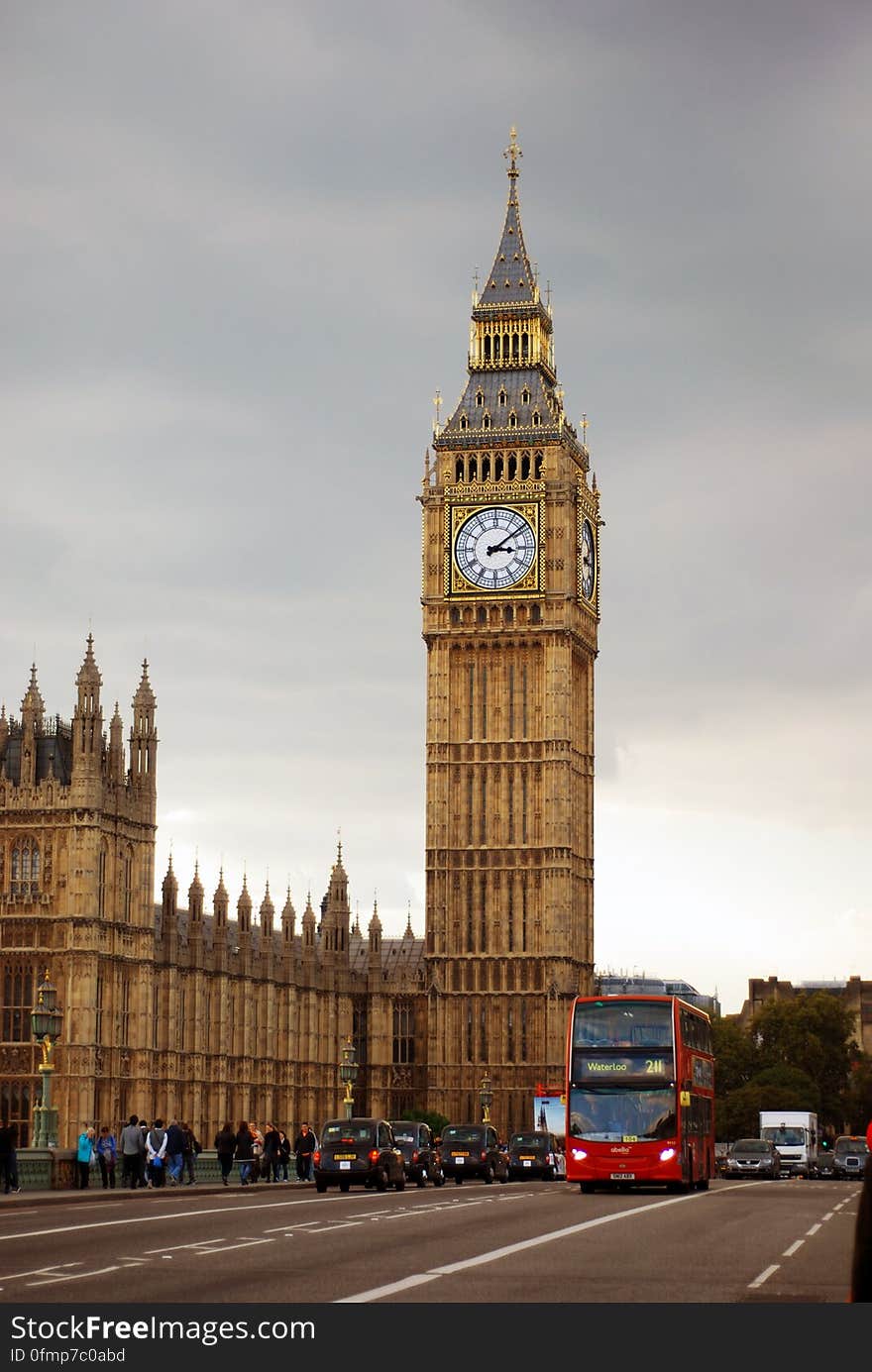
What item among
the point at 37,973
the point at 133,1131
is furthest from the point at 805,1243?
the point at 37,973

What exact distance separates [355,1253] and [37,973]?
51244 millimetres

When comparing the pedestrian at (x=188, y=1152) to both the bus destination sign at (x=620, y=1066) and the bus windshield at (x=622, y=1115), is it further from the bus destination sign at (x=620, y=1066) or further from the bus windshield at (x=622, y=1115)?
the bus destination sign at (x=620, y=1066)

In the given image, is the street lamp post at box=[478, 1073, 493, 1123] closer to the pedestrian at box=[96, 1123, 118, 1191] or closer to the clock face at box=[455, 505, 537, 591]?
the clock face at box=[455, 505, 537, 591]

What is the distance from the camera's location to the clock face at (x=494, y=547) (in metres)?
117

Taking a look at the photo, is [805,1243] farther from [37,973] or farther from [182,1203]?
[37,973]

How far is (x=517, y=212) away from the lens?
421 ft

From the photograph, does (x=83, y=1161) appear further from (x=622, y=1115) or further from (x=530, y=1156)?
(x=530, y=1156)

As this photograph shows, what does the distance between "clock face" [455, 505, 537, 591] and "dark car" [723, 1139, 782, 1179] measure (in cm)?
4377

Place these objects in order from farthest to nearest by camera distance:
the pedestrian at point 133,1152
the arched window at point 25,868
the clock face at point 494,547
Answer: the clock face at point 494,547
the arched window at point 25,868
the pedestrian at point 133,1152

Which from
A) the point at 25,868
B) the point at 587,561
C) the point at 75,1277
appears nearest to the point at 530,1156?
the point at 25,868

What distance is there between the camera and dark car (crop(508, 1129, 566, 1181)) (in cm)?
7281

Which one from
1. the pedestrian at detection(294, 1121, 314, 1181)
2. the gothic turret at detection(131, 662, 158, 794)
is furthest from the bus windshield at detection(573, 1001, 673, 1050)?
the gothic turret at detection(131, 662, 158, 794)

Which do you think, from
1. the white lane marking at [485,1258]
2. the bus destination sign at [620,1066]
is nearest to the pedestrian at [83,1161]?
A: the bus destination sign at [620,1066]

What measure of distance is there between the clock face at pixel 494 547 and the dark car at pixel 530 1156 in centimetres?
4621
